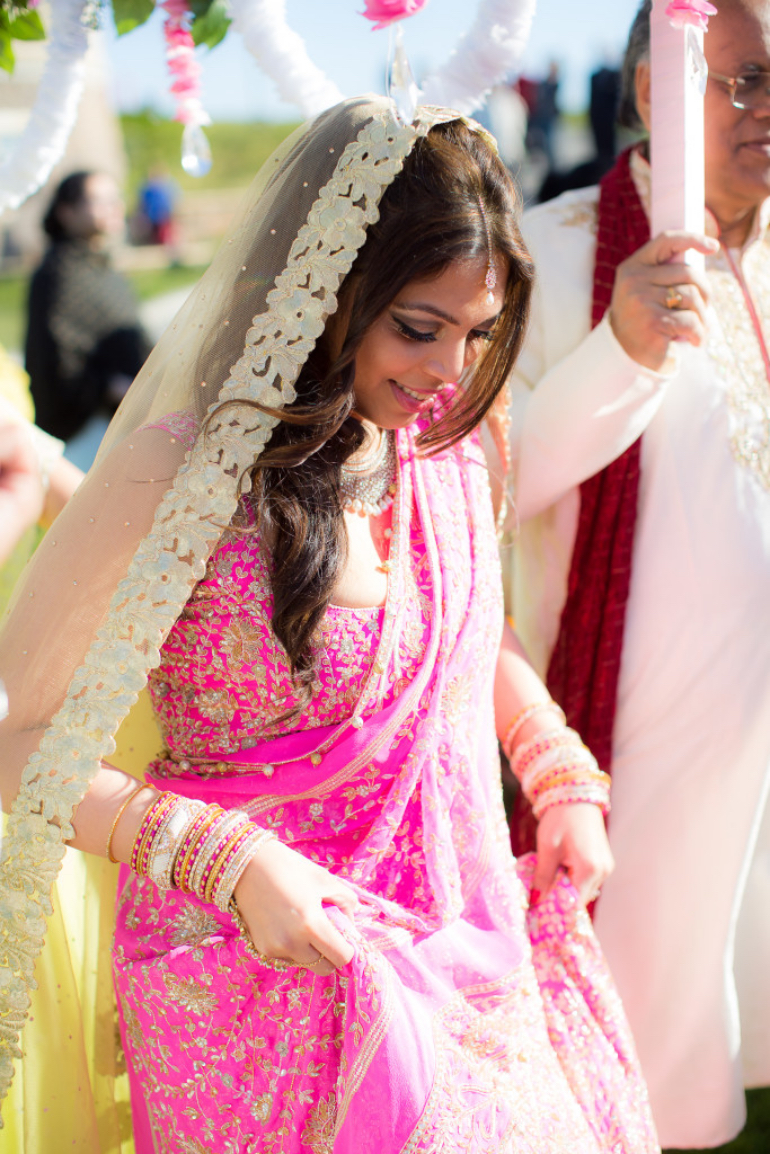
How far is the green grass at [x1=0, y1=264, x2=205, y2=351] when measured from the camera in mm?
11999

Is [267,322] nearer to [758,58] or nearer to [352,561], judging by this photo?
[352,561]

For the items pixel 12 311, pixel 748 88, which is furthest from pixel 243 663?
pixel 12 311

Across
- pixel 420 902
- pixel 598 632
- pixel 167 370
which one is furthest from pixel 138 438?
pixel 598 632

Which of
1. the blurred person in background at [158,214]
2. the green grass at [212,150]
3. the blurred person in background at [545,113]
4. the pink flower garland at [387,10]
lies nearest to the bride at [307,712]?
the pink flower garland at [387,10]

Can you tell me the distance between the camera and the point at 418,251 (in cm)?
133

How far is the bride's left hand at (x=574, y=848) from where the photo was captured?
1611 mm

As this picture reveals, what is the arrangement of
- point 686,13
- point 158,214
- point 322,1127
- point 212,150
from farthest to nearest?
1. point 212,150
2. point 158,214
3. point 686,13
4. point 322,1127

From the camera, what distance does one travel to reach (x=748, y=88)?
5.82 ft

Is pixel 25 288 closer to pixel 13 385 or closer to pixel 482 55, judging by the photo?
pixel 13 385

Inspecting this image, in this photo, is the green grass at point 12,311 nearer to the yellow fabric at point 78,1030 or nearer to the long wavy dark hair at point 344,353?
the yellow fabric at point 78,1030

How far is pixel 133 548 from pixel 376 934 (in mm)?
580

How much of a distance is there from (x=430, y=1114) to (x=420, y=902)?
27cm

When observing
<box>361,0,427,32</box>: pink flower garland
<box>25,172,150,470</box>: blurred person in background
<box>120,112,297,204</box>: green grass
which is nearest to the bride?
<box>361,0,427,32</box>: pink flower garland

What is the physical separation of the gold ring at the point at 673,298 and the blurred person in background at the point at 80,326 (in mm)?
2752
